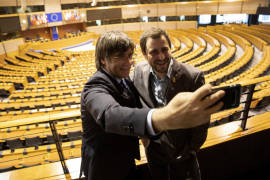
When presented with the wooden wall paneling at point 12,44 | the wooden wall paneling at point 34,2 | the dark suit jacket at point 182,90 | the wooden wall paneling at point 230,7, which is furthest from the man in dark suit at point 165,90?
the wooden wall paneling at point 230,7

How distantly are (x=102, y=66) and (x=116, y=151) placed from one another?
1.68 ft

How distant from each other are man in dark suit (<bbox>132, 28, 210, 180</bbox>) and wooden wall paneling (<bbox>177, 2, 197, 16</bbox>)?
23.3m

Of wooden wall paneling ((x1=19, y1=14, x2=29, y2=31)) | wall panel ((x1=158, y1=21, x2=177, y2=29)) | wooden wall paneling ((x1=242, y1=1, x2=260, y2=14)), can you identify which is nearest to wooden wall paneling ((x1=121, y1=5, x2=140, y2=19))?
wall panel ((x1=158, y1=21, x2=177, y2=29))

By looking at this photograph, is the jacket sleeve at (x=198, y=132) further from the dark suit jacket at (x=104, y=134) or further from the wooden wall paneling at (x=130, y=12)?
the wooden wall paneling at (x=130, y=12)

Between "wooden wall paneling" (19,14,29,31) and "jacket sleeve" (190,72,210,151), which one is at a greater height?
"wooden wall paneling" (19,14,29,31)

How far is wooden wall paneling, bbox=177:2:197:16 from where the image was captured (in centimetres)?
2189

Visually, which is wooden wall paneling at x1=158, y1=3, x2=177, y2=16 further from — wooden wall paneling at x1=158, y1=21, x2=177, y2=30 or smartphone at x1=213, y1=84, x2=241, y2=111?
smartphone at x1=213, y1=84, x2=241, y2=111

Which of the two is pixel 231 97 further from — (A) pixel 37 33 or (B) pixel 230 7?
(A) pixel 37 33

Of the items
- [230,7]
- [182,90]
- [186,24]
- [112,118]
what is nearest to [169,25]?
[186,24]

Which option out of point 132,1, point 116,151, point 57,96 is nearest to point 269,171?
point 116,151

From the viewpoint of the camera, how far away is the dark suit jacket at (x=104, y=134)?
0.79 meters

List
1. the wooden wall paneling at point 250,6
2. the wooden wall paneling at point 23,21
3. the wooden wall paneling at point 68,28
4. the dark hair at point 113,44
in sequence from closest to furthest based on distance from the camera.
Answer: the dark hair at point 113,44, the wooden wall paneling at point 23,21, the wooden wall paneling at point 250,6, the wooden wall paneling at point 68,28

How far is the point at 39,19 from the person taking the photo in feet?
64.6

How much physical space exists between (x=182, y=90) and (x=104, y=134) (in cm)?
66
